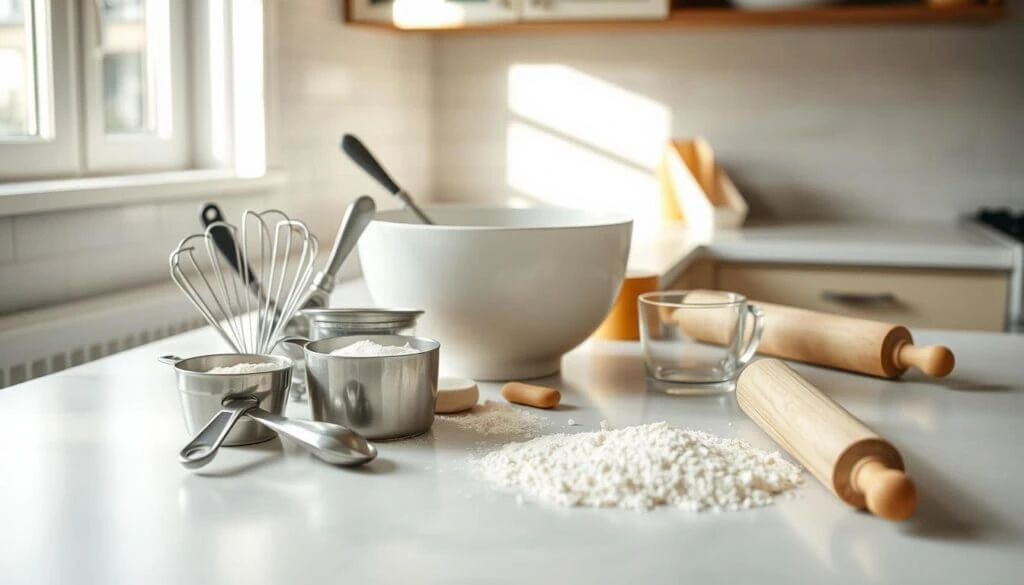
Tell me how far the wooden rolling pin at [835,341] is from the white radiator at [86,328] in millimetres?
922

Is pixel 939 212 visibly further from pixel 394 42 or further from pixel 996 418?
pixel 996 418

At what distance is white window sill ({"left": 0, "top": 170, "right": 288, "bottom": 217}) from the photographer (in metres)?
1.55

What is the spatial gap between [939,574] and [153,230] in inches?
63.1

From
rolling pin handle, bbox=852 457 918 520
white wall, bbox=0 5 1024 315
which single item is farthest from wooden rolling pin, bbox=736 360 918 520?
white wall, bbox=0 5 1024 315

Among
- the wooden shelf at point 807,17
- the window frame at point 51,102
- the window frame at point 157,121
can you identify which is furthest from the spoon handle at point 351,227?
the wooden shelf at point 807,17

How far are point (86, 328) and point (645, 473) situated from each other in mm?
1138

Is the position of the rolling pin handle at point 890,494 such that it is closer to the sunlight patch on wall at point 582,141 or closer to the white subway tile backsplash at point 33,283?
the white subway tile backsplash at point 33,283

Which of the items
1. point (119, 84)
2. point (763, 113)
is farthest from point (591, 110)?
point (119, 84)

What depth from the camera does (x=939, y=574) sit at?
0.58 m

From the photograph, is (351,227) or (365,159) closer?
(351,227)

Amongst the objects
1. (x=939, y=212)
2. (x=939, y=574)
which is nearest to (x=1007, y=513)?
(x=939, y=574)

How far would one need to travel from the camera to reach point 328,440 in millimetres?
748

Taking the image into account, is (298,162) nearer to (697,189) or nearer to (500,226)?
(697,189)

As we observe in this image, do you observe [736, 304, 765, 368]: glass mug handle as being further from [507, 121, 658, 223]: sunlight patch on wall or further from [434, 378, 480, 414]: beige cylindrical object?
[507, 121, 658, 223]: sunlight patch on wall
